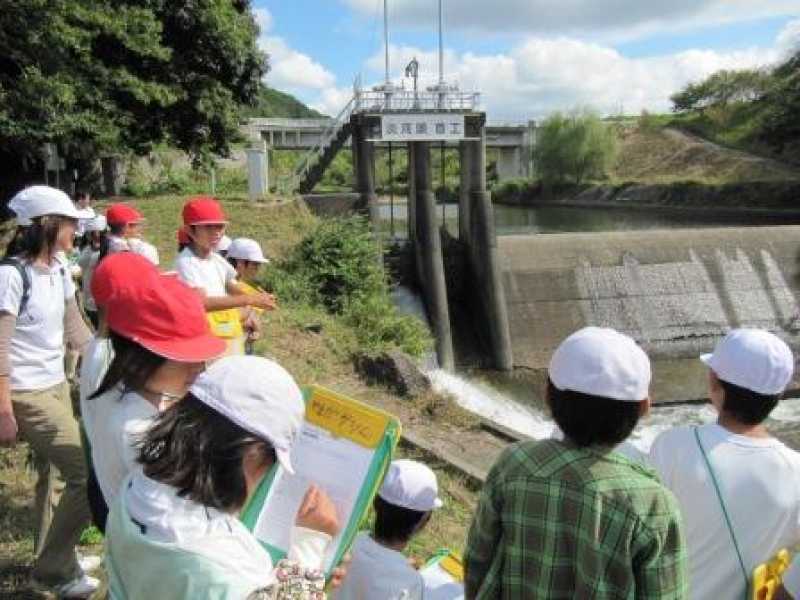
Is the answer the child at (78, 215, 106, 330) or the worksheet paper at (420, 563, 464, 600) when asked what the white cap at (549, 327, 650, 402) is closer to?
the worksheet paper at (420, 563, 464, 600)

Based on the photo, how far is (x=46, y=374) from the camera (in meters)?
2.49

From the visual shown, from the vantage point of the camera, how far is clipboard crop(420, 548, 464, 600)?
2086 mm

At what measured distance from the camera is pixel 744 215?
2644 centimetres

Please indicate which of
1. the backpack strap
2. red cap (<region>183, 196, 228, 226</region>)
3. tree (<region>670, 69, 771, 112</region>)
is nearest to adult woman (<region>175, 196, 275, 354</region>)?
red cap (<region>183, 196, 228, 226</region>)

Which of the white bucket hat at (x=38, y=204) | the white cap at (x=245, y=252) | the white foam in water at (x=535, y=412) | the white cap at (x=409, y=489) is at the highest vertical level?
the white bucket hat at (x=38, y=204)

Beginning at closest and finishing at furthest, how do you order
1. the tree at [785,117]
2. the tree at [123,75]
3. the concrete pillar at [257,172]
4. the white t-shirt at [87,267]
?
the white t-shirt at [87,267] < the tree at [123,75] < the concrete pillar at [257,172] < the tree at [785,117]

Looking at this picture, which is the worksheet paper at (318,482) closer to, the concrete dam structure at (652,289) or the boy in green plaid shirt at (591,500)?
the boy in green plaid shirt at (591,500)

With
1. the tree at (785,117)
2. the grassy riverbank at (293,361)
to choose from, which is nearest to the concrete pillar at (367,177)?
the grassy riverbank at (293,361)

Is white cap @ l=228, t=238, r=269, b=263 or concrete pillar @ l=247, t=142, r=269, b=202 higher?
concrete pillar @ l=247, t=142, r=269, b=202

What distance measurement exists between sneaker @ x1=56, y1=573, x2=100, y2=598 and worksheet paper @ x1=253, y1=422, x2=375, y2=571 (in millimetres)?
1382

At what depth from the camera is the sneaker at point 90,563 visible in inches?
107

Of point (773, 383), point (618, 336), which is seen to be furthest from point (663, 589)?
point (773, 383)

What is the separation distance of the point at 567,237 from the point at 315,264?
563 cm

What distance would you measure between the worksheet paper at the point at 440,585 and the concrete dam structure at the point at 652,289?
31.7ft
